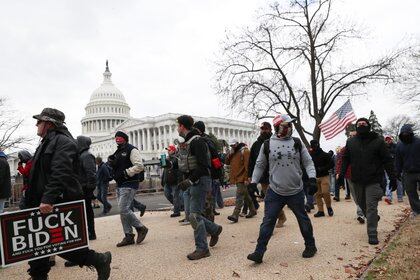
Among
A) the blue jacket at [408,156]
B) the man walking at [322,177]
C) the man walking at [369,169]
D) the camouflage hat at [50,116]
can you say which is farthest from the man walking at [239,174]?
the camouflage hat at [50,116]

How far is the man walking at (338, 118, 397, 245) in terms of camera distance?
20.2 ft

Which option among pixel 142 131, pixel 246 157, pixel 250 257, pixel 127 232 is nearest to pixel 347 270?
pixel 250 257

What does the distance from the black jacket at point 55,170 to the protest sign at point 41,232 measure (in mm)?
167

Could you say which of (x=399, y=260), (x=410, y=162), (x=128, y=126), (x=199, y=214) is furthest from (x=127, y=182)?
(x=128, y=126)

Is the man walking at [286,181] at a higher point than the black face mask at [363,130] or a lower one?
lower

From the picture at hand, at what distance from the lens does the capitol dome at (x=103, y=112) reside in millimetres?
123125

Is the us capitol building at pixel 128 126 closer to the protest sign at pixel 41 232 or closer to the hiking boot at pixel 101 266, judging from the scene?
the hiking boot at pixel 101 266

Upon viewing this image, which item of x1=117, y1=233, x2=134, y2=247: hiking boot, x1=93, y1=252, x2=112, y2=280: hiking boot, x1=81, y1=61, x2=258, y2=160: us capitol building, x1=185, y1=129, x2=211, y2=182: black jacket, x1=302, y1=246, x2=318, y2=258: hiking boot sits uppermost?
x1=81, y1=61, x2=258, y2=160: us capitol building

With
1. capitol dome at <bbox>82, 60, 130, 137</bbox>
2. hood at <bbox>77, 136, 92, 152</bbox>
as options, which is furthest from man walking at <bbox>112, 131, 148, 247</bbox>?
capitol dome at <bbox>82, 60, 130, 137</bbox>

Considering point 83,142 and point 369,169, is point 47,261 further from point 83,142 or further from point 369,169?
point 369,169

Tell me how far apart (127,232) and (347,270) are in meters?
3.79

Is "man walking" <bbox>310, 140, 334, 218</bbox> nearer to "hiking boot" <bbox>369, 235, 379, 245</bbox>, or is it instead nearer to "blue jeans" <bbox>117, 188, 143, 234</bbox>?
"hiking boot" <bbox>369, 235, 379, 245</bbox>

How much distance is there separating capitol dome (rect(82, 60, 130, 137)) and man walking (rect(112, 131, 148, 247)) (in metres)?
119

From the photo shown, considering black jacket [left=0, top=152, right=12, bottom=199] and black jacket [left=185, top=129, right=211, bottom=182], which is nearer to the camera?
black jacket [left=185, top=129, right=211, bottom=182]
